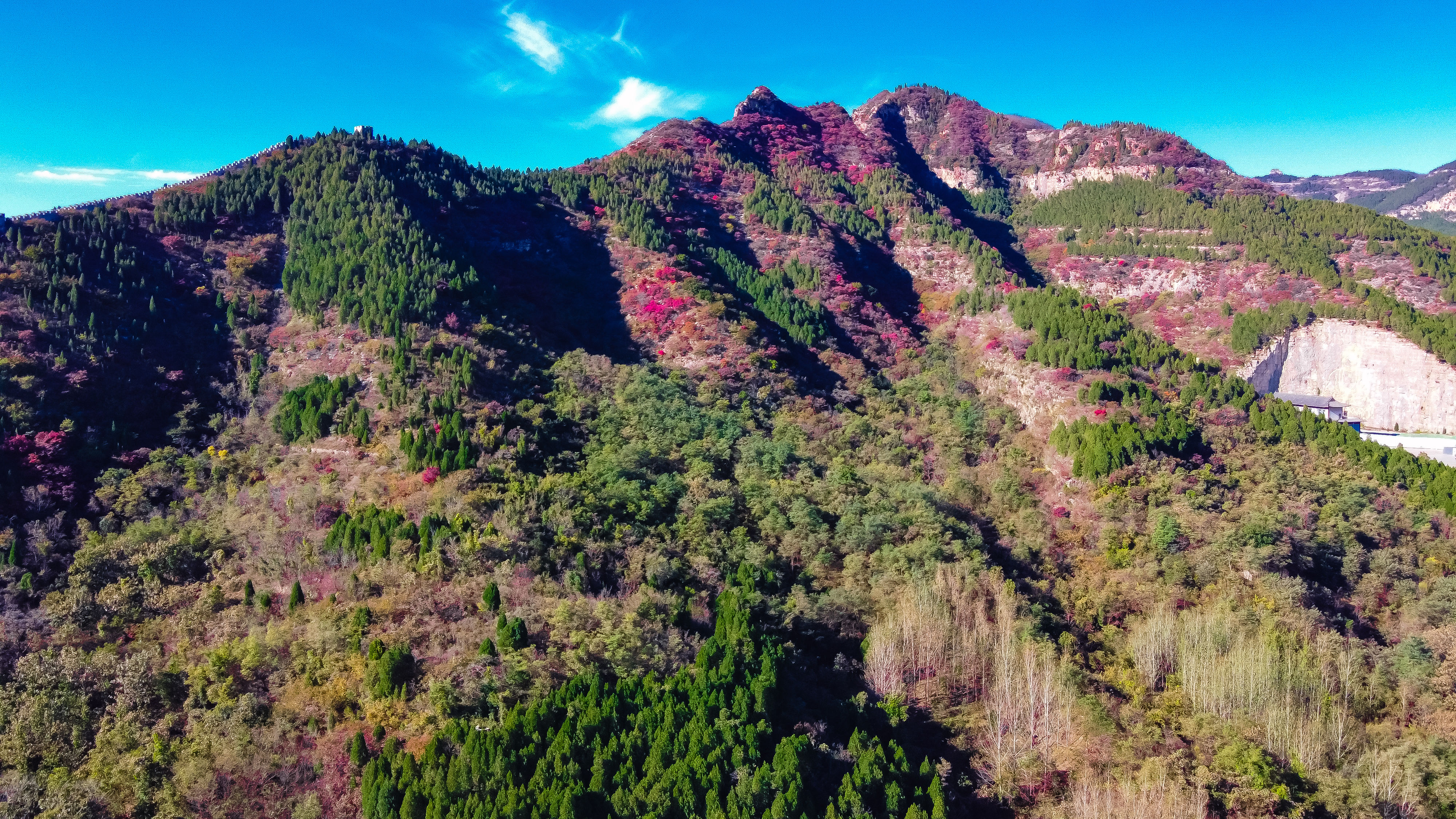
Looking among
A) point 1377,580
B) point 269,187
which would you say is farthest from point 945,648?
point 269,187

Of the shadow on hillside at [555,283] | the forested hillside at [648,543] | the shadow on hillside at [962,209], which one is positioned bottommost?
the forested hillside at [648,543]

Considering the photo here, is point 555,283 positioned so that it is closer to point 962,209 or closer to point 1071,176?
point 962,209

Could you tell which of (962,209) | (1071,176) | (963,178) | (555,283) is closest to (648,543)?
(555,283)

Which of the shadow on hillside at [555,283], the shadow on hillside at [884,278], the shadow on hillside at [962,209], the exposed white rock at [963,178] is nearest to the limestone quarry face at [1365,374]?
the shadow on hillside at [962,209]

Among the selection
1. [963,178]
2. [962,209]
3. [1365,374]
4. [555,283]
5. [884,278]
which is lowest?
[1365,374]

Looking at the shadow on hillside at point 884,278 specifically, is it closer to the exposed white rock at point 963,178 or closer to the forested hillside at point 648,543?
the forested hillside at point 648,543

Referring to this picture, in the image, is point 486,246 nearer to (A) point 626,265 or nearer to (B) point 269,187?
(A) point 626,265
